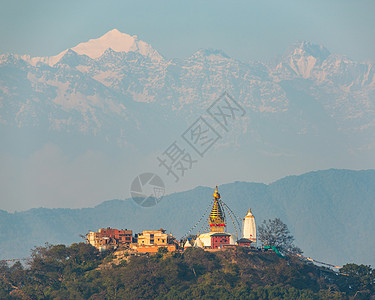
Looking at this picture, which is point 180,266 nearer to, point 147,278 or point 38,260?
point 147,278

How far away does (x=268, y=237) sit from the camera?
149 meters

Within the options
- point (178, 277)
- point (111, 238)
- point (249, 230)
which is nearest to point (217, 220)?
point (249, 230)

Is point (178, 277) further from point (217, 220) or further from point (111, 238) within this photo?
point (111, 238)

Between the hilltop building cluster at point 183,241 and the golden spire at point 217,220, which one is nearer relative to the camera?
the hilltop building cluster at point 183,241

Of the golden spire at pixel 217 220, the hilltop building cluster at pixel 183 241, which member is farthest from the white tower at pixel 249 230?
the golden spire at pixel 217 220

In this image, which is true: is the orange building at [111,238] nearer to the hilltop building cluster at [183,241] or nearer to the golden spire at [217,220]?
the hilltop building cluster at [183,241]

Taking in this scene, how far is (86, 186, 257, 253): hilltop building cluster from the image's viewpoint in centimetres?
14088

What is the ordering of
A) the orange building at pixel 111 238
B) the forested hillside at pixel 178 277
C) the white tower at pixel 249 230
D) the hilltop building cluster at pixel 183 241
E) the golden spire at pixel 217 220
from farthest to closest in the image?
the white tower at pixel 249 230, the orange building at pixel 111 238, the golden spire at pixel 217 220, the hilltop building cluster at pixel 183 241, the forested hillside at pixel 178 277

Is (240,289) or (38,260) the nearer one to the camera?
(240,289)

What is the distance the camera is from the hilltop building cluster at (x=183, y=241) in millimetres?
140875

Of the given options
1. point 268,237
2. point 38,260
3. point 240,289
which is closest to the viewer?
point 240,289

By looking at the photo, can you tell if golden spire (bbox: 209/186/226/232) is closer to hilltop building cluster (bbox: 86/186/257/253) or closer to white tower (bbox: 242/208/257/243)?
hilltop building cluster (bbox: 86/186/257/253)

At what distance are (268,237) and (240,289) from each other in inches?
766

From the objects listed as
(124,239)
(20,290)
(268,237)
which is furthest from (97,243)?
(268,237)
